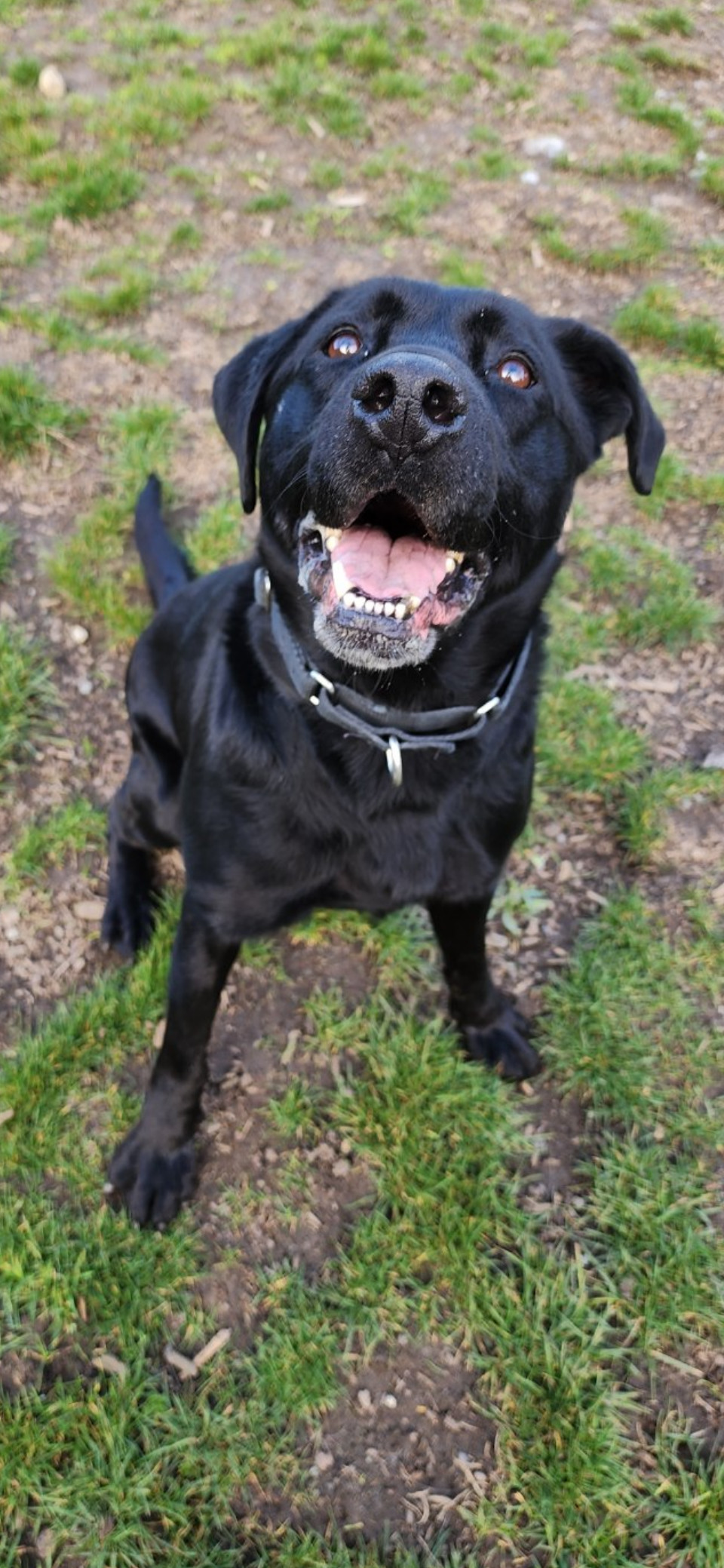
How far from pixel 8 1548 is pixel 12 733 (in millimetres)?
1924

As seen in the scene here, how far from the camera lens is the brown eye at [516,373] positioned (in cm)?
188

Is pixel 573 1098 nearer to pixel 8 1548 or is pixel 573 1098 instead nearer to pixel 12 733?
pixel 8 1548

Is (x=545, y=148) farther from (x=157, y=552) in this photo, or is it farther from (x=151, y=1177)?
(x=151, y=1177)

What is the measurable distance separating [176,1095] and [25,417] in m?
2.53

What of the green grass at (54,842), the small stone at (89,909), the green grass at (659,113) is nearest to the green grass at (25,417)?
the green grass at (54,842)

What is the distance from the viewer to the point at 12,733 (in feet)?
9.74

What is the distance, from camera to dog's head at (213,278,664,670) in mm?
1505

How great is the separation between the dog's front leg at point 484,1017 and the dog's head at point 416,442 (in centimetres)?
95

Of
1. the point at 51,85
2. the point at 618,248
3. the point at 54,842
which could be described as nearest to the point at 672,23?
the point at 618,248

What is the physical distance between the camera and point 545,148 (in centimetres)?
543

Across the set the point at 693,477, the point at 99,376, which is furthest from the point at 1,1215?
the point at 693,477

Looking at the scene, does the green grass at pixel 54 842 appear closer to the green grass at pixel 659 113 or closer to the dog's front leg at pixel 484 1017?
the dog's front leg at pixel 484 1017

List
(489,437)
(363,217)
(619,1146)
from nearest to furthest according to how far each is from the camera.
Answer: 1. (489,437)
2. (619,1146)
3. (363,217)

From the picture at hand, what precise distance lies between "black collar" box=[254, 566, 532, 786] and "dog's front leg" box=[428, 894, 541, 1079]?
63 centimetres
